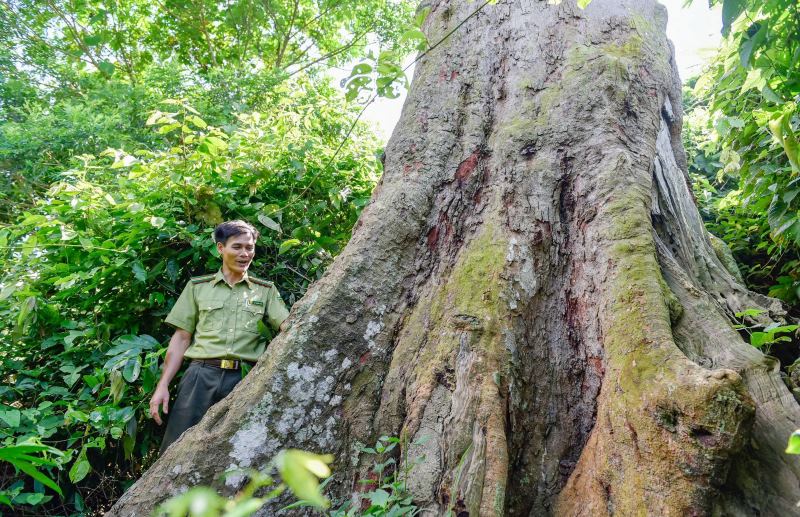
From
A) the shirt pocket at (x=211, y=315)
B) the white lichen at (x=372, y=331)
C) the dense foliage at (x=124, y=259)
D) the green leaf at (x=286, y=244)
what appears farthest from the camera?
the green leaf at (x=286, y=244)

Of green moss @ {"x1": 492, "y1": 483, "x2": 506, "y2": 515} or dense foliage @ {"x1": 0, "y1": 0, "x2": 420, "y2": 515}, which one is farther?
dense foliage @ {"x1": 0, "y1": 0, "x2": 420, "y2": 515}

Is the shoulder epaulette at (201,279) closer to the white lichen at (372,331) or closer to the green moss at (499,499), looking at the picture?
the white lichen at (372,331)

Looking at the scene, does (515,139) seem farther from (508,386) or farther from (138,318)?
(138,318)

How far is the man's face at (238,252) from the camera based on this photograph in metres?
3.82

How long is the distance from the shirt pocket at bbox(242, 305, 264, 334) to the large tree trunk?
1.05m

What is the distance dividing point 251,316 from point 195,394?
0.59 m

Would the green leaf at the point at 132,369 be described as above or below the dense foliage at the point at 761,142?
below

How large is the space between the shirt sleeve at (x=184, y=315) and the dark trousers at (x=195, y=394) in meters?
0.28

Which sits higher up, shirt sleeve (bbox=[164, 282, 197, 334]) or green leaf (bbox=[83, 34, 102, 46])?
green leaf (bbox=[83, 34, 102, 46])

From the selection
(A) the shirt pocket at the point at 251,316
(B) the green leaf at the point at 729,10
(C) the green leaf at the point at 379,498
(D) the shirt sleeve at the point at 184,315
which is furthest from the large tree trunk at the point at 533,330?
(D) the shirt sleeve at the point at 184,315

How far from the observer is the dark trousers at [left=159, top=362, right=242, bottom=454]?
347 cm

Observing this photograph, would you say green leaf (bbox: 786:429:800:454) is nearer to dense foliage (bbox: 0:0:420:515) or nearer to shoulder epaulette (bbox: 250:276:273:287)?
dense foliage (bbox: 0:0:420:515)

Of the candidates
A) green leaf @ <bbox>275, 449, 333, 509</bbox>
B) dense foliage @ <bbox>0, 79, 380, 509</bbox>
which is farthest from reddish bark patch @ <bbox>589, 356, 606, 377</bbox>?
dense foliage @ <bbox>0, 79, 380, 509</bbox>

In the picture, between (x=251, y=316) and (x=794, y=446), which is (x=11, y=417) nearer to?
(x=251, y=316)
